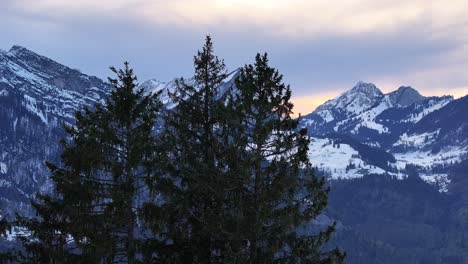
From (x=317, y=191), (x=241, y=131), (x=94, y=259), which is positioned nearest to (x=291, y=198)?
(x=317, y=191)

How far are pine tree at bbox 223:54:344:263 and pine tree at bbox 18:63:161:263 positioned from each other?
472cm

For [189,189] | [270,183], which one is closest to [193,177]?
[189,189]

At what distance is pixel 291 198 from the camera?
32.4 m

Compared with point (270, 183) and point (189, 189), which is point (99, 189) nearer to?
point (189, 189)

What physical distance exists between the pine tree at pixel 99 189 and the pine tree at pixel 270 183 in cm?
472

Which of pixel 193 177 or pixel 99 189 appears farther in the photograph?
pixel 193 177

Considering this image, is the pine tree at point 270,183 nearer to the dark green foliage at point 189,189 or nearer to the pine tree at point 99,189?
the dark green foliage at point 189,189

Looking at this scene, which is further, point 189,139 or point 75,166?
point 189,139

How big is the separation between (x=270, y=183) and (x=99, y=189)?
28.0 ft

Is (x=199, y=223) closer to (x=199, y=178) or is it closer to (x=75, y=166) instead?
(x=199, y=178)

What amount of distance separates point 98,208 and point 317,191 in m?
11.7

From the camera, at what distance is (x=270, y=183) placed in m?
32.5

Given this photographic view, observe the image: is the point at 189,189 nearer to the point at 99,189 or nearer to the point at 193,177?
the point at 193,177

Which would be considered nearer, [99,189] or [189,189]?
[99,189]
